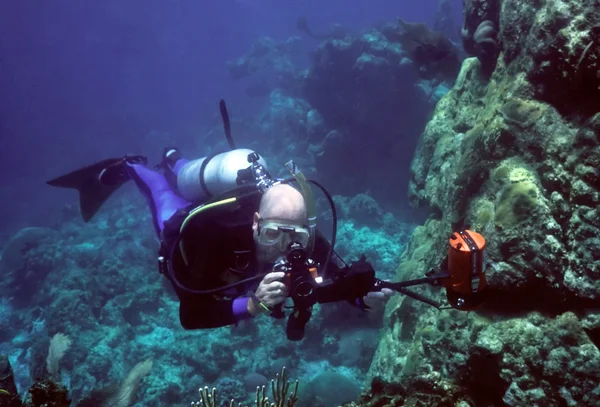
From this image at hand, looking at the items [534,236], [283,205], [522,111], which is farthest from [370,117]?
[283,205]

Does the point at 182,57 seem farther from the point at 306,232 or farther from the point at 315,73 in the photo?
the point at 306,232

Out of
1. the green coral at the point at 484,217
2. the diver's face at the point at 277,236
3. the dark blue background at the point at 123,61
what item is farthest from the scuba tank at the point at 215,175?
the dark blue background at the point at 123,61

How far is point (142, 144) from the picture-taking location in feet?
120

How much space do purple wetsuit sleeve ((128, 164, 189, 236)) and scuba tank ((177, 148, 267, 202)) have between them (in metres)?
0.25

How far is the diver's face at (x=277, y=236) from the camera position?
3023mm

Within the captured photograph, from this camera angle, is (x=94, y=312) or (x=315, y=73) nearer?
(x=94, y=312)

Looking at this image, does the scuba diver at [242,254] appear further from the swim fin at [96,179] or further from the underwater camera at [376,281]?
the swim fin at [96,179]

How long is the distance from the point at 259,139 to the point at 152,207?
17.7 metres

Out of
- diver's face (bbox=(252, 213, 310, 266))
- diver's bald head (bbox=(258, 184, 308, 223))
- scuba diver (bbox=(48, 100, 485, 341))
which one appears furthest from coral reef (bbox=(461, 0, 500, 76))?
diver's face (bbox=(252, 213, 310, 266))

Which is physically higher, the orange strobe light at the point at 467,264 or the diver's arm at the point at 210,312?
the orange strobe light at the point at 467,264

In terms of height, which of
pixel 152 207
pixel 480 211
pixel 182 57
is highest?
pixel 182 57

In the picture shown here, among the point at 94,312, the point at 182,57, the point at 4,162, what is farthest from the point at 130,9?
the point at 94,312

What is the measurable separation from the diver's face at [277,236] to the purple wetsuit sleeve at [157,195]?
6.77ft

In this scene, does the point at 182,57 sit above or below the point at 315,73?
above
